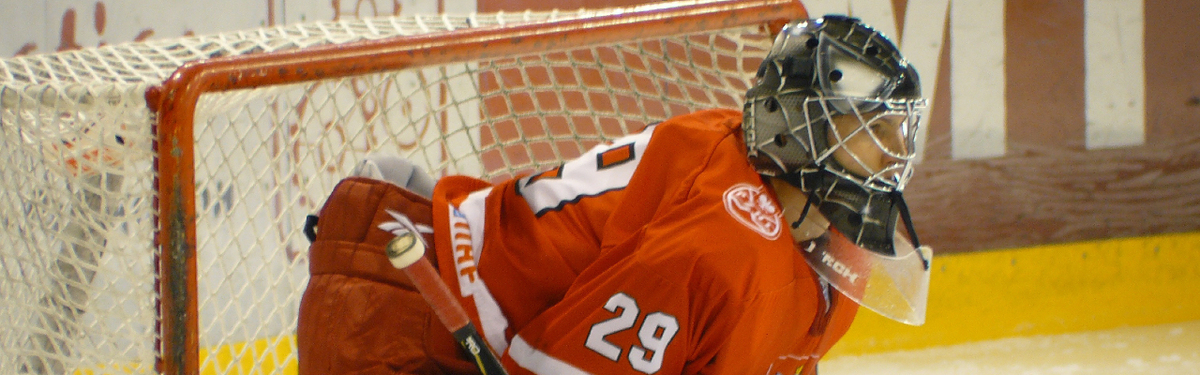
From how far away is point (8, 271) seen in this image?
48.6 inches

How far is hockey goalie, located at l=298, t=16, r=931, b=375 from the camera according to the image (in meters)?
0.94

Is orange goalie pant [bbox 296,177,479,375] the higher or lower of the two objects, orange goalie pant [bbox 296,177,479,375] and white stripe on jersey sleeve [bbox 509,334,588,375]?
the higher

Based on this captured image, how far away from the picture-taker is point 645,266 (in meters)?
0.93

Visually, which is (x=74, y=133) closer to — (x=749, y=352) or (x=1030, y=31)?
(x=749, y=352)

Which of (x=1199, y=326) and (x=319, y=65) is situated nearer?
(x=319, y=65)

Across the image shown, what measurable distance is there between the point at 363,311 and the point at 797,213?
1.82ft

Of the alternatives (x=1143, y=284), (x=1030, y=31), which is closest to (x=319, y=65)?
(x=1030, y=31)

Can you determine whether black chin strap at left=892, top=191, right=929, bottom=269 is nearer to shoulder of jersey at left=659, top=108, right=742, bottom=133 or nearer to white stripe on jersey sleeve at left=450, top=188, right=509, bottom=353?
shoulder of jersey at left=659, top=108, right=742, bottom=133

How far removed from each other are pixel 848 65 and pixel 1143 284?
2.28 m

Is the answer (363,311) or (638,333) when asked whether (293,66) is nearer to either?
(363,311)

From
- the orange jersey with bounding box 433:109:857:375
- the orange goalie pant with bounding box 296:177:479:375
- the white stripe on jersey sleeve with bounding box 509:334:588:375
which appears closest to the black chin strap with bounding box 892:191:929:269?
the orange jersey with bounding box 433:109:857:375

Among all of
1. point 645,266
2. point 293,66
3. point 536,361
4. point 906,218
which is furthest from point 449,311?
point 906,218

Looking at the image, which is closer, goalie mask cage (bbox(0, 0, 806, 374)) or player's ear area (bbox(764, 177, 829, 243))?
goalie mask cage (bbox(0, 0, 806, 374))

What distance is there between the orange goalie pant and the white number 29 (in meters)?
0.21
